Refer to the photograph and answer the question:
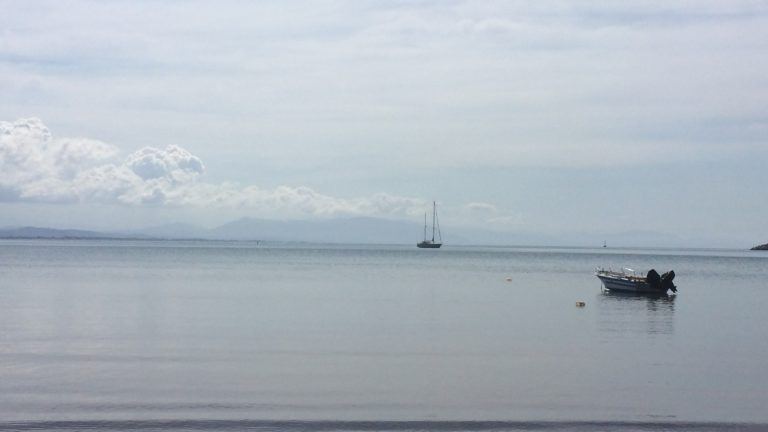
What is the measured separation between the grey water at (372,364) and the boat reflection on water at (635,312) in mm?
355

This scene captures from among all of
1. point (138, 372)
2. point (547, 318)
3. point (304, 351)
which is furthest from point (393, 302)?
point (138, 372)

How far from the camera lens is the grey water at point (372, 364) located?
19.9 m

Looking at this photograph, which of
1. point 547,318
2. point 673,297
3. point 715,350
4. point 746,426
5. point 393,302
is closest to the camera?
point 746,426

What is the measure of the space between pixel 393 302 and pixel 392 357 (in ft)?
77.4

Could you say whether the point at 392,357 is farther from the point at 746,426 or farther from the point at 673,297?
the point at 673,297

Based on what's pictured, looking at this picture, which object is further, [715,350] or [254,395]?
[715,350]

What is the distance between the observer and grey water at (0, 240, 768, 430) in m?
19.9

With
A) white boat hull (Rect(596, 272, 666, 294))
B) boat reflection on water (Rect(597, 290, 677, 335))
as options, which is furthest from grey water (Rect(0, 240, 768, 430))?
white boat hull (Rect(596, 272, 666, 294))

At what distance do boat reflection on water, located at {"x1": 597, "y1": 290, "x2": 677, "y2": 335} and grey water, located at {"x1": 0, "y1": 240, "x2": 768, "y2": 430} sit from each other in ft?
1.17

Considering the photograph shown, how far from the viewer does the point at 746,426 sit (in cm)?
1936

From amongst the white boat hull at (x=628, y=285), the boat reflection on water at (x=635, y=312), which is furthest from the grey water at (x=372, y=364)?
the white boat hull at (x=628, y=285)

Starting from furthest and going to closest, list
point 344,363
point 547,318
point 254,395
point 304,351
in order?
point 547,318, point 304,351, point 344,363, point 254,395

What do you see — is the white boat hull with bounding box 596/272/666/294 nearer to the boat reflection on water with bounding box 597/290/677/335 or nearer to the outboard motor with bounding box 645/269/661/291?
the outboard motor with bounding box 645/269/661/291

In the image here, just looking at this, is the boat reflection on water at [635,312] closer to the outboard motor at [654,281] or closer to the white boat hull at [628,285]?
the white boat hull at [628,285]
